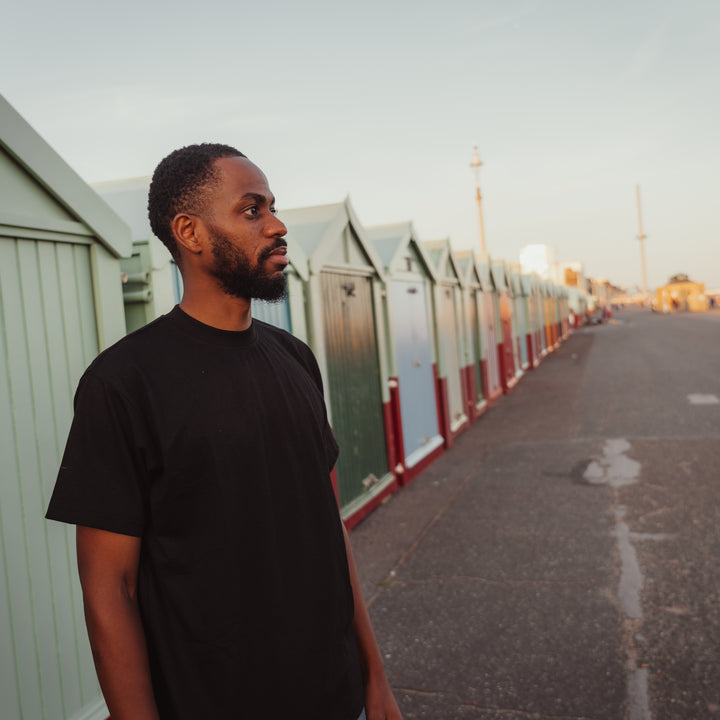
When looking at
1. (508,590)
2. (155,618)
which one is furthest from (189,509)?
(508,590)

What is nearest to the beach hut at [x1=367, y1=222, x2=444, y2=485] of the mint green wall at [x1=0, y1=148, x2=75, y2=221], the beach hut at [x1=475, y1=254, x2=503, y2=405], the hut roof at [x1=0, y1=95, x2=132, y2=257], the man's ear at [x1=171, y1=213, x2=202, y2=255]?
the beach hut at [x1=475, y1=254, x2=503, y2=405]

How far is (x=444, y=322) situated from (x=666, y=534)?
19.4 feet

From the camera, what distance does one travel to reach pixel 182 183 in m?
1.61

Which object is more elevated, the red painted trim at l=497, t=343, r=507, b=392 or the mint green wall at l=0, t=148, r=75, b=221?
the mint green wall at l=0, t=148, r=75, b=221

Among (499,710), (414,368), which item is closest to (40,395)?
(499,710)

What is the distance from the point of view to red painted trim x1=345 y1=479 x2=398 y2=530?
253 inches

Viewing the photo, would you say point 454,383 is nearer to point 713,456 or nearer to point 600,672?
point 713,456

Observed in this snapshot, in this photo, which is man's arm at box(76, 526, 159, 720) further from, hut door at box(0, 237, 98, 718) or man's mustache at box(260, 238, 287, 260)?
hut door at box(0, 237, 98, 718)

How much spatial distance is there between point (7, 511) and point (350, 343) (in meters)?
4.58

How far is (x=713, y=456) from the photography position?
26.6 ft

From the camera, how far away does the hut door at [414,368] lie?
8.54 metres

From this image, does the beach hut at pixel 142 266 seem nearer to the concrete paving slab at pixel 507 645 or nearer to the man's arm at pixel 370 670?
the man's arm at pixel 370 670

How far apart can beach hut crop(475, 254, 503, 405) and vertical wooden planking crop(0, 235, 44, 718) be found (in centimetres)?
1171

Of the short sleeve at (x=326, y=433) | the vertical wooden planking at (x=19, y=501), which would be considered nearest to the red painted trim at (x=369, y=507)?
the vertical wooden planking at (x=19, y=501)
